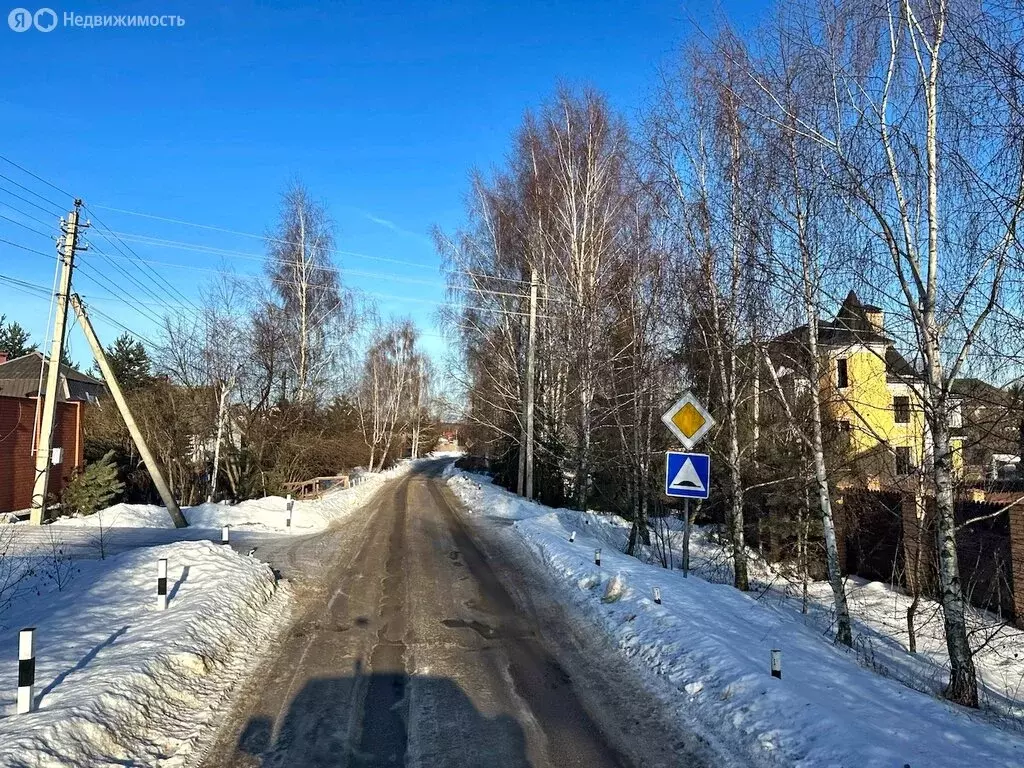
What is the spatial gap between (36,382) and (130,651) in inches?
920

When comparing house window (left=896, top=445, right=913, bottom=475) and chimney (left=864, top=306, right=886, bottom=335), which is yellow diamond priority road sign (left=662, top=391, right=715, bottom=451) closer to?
house window (left=896, top=445, right=913, bottom=475)

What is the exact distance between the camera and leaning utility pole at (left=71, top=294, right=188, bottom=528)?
1608cm

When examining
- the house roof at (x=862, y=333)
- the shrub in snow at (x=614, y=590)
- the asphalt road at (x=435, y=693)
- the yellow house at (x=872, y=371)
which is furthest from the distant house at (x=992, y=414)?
the shrub in snow at (x=614, y=590)

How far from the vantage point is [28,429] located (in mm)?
23203

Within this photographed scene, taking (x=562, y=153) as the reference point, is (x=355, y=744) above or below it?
below

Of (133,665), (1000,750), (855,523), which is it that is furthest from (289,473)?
(1000,750)

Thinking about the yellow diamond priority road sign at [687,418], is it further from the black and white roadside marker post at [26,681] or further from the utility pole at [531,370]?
the utility pole at [531,370]

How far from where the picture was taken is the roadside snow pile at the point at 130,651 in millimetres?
4695

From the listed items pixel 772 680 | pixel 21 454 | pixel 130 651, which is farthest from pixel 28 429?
pixel 772 680

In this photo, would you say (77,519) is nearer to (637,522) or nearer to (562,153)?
(637,522)

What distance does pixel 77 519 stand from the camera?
1852 cm

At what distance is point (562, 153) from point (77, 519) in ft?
61.2

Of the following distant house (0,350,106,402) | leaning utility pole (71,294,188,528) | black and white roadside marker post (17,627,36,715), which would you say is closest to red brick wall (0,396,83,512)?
distant house (0,350,106,402)

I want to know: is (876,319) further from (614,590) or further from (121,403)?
(121,403)
